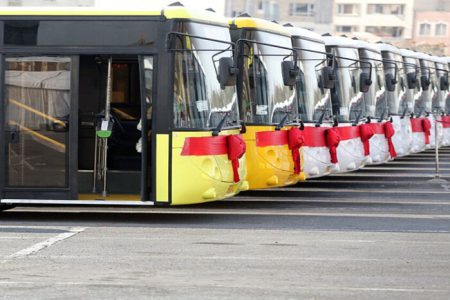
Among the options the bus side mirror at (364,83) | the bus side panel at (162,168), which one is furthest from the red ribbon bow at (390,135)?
the bus side panel at (162,168)

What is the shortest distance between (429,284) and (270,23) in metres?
9.88

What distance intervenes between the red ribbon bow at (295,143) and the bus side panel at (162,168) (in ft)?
15.2

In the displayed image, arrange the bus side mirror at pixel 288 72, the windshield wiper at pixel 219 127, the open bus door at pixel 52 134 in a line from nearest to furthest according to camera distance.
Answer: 1. the open bus door at pixel 52 134
2. the windshield wiper at pixel 219 127
3. the bus side mirror at pixel 288 72

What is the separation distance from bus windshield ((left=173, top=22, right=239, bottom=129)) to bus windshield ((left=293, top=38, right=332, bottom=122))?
5693mm

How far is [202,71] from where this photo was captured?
1772 cm

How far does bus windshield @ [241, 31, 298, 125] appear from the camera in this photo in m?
21.0

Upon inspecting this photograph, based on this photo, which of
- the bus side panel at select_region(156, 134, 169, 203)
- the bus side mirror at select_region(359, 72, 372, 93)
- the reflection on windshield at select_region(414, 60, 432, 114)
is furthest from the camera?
the reflection on windshield at select_region(414, 60, 432, 114)

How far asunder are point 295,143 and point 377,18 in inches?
4997

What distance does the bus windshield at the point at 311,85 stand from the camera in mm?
23922

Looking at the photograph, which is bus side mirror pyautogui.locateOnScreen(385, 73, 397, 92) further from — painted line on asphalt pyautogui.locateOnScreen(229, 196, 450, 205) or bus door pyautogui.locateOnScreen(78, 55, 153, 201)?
bus door pyautogui.locateOnScreen(78, 55, 153, 201)

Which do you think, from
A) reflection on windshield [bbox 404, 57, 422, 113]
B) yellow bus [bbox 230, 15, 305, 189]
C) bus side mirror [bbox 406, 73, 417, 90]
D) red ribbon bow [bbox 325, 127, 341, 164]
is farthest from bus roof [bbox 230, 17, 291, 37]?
bus side mirror [bbox 406, 73, 417, 90]

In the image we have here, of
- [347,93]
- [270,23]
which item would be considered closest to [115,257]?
[270,23]

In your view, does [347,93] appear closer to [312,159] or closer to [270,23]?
[312,159]

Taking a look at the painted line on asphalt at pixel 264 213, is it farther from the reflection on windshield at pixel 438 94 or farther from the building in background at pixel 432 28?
the building in background at pixel 432 28
